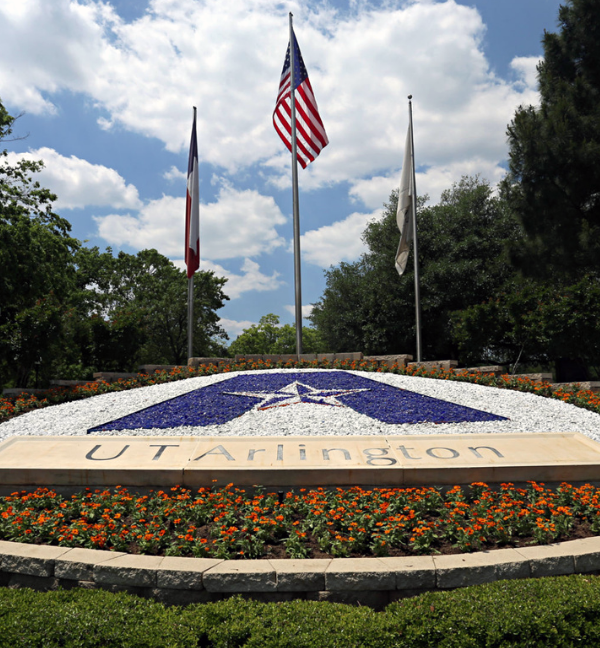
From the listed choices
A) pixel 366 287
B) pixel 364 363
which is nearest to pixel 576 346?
pixel 364 363

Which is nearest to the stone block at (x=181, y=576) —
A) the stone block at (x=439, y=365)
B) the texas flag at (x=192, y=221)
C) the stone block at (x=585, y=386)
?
the stone block at (x=585, y=386)

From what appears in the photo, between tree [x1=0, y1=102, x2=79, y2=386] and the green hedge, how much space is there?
8.22 metres

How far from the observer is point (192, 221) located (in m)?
13.6

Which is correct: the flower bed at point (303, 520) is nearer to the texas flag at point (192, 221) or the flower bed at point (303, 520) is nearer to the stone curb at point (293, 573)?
the stone curb at point (293, 573)

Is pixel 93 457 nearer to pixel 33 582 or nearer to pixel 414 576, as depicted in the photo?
pixel 33 582

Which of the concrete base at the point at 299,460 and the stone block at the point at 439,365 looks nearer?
the concrete base at the point at 299,460

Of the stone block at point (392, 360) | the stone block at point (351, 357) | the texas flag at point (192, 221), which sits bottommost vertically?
the stone block at point (392, 360)

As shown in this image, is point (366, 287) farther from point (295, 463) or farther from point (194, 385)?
point (295, 463)

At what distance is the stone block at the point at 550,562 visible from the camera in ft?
11.0

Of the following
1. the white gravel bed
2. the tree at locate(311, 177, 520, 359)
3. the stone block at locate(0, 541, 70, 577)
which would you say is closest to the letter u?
the white gravel bed

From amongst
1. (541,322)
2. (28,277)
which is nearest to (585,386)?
(541,322)

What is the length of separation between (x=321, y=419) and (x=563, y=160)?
11.4 metres

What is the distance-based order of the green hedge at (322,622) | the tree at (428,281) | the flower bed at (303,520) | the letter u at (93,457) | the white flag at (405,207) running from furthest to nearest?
1. the tree at (428,281)
2. the white flag at (405,207)
3. the letter u at (93,457)
4. the flower bed at (303,520)
5. the green hedge at (322,622)

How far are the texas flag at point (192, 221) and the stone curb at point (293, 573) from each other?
34.3 ft
